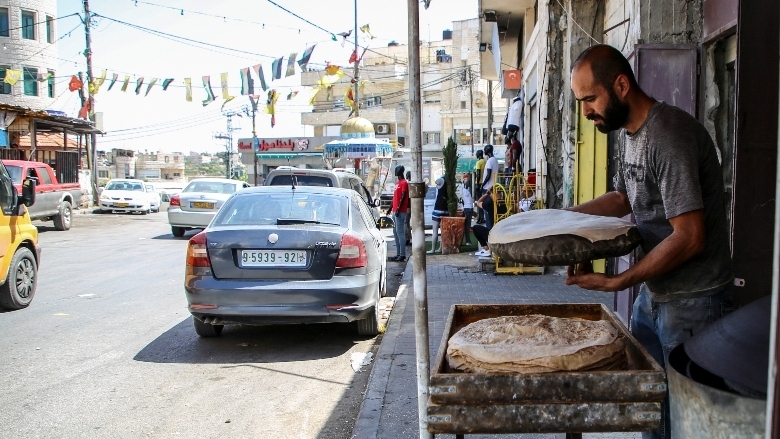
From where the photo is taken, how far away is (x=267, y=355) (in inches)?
246

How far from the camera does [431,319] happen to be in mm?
7090

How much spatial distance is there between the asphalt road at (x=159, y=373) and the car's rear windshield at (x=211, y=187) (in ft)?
28.3

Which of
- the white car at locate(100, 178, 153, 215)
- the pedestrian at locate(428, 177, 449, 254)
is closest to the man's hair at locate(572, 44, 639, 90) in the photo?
the pedestrian at locate(428, 177, 449, 254)

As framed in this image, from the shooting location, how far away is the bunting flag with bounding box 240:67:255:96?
26734mm

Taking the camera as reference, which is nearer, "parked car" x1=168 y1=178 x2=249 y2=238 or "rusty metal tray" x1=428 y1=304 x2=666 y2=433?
"rusty metal tray" x1=428 y1=304 x2=666 y2=433

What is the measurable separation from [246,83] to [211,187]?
32.4 feet

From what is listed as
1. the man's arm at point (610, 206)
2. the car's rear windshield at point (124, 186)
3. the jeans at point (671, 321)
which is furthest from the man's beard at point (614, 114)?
the car's rear windshield at point (124, 186)

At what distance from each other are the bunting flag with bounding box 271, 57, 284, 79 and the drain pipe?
23754mm

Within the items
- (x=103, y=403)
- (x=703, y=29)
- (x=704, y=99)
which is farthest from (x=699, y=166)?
(x=103, y=403)

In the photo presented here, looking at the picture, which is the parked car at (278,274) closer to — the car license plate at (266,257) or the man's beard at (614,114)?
the car license plate at (266,257)

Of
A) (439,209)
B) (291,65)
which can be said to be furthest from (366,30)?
(439,209)

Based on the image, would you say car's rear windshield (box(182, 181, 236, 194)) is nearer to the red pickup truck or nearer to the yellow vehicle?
the red pickup truck

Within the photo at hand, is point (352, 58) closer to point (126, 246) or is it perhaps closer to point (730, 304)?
point (126, 246)

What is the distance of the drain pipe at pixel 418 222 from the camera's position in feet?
9.34
